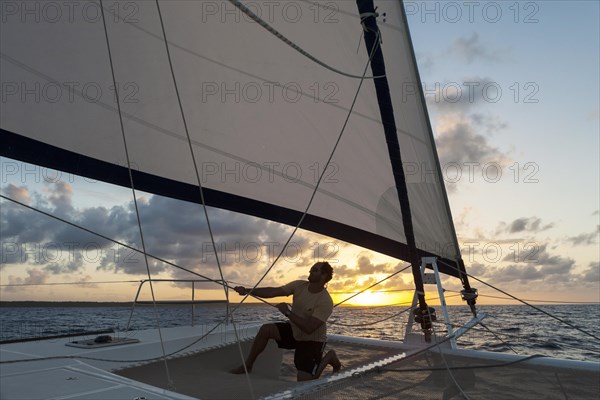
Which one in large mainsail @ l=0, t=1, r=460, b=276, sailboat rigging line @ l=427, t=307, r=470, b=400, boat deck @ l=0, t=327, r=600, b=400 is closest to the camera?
boat deck @ l=0, t=327, r=600, b=400

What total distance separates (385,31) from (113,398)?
4192 mm

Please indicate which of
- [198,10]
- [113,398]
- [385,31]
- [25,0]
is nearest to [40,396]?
[113,398]

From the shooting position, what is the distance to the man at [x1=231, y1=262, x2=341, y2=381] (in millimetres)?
3814

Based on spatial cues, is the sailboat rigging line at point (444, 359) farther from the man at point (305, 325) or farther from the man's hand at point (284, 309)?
the man's hand at point (284, 309)

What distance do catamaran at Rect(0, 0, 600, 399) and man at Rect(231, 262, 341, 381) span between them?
0.30 metres

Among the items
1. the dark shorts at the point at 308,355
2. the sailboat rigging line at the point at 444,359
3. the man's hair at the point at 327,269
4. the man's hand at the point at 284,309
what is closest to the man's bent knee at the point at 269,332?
the dark shorts at the point at 308,355

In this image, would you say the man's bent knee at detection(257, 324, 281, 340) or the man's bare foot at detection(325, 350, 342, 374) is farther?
the man's bent knee at detection(257, 324, 281, 340)

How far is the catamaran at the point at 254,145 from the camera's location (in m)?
3.32

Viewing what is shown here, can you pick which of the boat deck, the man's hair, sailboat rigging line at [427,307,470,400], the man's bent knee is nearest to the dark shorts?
the man's bent knee

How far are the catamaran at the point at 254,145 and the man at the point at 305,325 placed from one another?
0.30 m

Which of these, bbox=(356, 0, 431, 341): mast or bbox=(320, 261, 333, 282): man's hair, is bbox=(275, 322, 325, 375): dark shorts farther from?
bbox=(356, 0, 431, 341): mast

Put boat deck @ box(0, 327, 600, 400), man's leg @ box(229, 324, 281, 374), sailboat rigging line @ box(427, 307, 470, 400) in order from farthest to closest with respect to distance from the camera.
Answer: man's leg @ box(229, 324, 281, 374) < sailboat rigging line @ box(427, 307, 470, 400) < boat deck @ box(0, 327, 600, 400)

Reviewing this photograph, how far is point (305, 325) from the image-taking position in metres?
3.85

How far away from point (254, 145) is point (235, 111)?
14.3 inches
